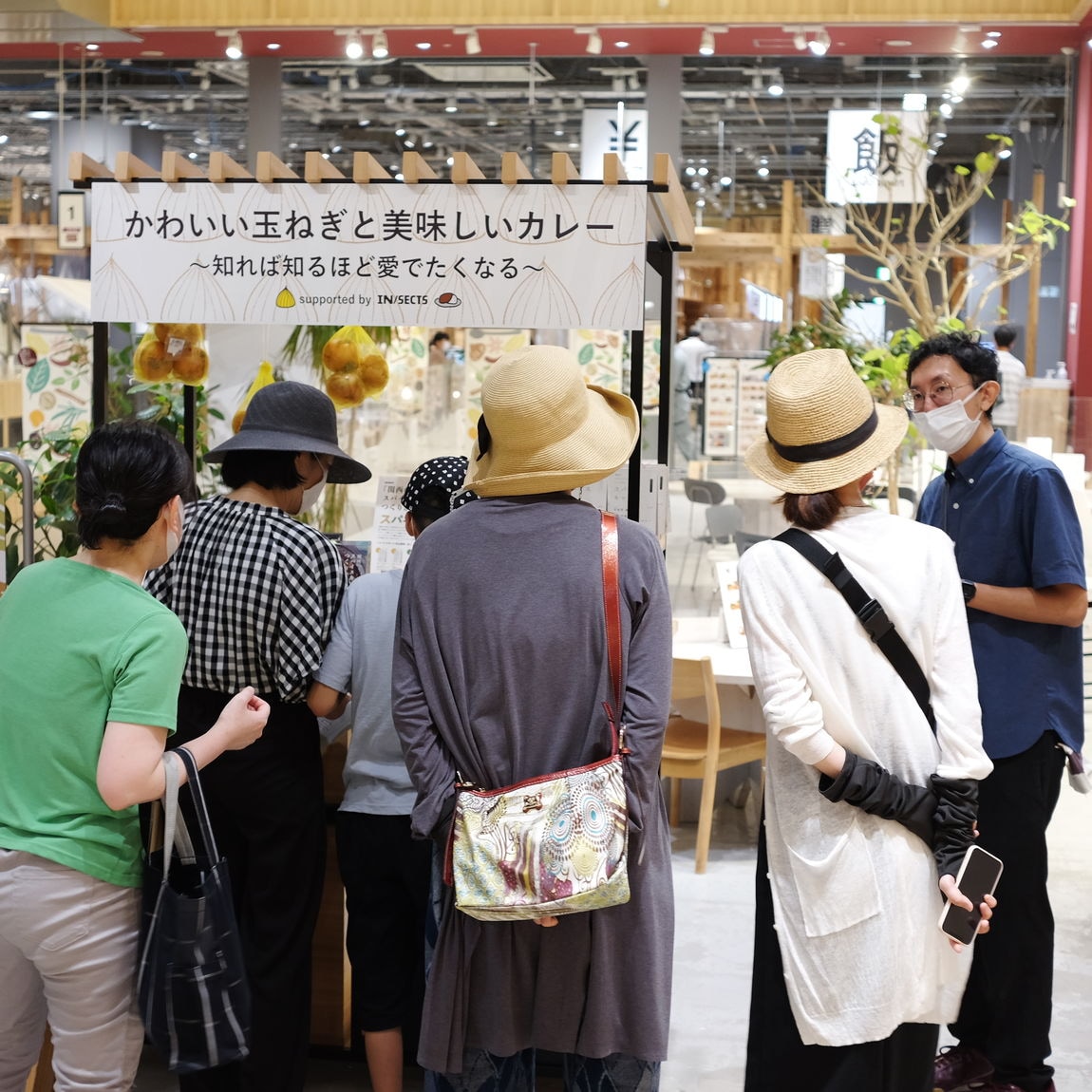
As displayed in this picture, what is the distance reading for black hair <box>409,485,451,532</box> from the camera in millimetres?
2443

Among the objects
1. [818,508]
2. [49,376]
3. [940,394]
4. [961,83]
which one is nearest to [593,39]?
[961,83]

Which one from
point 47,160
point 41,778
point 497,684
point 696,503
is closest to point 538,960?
point 497,684

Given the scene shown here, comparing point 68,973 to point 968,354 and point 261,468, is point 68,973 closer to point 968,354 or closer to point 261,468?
point 261,468

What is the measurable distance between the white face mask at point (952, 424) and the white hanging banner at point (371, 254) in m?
0.66

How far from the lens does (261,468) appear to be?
2.49 meters

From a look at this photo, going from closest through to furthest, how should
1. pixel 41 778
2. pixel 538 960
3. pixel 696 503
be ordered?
pixel 41 778 → pixel 538 960 → pixel 696 503

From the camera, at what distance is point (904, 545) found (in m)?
2.04

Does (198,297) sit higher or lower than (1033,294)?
lower

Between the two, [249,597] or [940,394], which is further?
[940,394]

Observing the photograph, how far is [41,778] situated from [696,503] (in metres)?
6.34

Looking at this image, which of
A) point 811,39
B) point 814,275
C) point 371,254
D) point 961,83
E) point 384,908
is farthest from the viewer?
point 814,275

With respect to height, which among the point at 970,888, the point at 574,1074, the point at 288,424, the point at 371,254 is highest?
the point at 371,254

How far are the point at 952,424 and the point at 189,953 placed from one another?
72.7 inches

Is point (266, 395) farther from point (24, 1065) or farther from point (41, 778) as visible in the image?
point (24, 1065)
